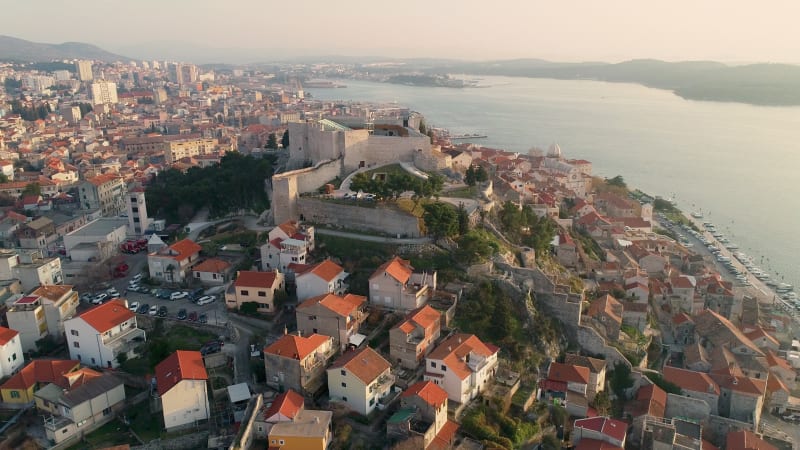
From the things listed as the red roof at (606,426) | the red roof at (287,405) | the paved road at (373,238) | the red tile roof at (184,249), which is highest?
the paved road at (373,238)

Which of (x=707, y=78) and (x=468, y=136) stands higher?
(x=707, y=78)

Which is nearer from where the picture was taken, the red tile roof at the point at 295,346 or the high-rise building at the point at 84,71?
the red tile roof at the point at 295,346

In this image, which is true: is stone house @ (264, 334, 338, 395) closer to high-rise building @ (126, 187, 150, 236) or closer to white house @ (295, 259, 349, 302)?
white house @ (295, 259, 349, 302)

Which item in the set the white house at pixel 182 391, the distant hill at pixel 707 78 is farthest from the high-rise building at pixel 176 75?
the white house at pixel 182 391

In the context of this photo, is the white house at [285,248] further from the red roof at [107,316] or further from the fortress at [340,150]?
the red roof at [107,316]

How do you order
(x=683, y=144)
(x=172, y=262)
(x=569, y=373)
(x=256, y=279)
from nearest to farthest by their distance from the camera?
1. (x=569, y=373)
2. (x=256, y=279)
3. (x=172, y=262)
4. (x=683, y=144)

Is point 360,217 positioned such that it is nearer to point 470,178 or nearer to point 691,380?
point 470,178

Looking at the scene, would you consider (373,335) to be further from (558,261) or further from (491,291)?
(558,261)

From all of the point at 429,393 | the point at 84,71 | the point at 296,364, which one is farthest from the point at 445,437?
the point at 84,71
